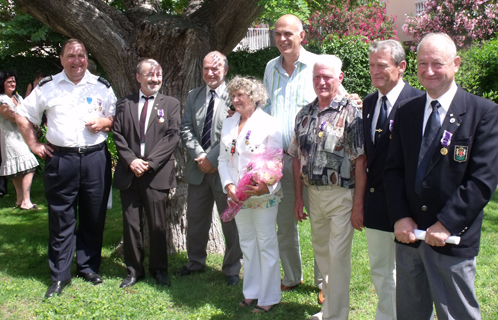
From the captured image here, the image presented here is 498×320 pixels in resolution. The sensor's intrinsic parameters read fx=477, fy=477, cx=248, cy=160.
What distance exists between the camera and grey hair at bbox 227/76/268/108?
13.7 ft

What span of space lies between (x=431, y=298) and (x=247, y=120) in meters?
2.07

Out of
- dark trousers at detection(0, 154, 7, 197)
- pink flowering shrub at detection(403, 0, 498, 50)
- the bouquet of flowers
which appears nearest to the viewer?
the bouquet of flowers

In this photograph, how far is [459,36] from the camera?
18.2 metres

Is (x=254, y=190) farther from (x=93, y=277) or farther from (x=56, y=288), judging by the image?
(x=56, y=288)

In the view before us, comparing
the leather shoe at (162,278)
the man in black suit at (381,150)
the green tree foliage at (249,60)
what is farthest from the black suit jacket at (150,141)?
the green tree foliage at (249,60)

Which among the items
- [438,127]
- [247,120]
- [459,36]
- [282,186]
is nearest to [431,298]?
[438,127]

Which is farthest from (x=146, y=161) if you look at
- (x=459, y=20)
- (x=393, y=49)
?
Result: (x=459, y=20)

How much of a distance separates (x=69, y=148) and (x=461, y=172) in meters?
3.67

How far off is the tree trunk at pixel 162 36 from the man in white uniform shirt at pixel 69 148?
59 cm

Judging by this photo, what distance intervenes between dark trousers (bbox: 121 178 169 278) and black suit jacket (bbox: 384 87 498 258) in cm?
274

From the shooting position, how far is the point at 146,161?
478cm

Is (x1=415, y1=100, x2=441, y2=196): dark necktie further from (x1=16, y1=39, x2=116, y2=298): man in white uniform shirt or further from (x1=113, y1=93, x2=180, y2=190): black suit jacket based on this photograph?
(x1=16, y1=39, x2=116, y2=298): man in white uniform shirt

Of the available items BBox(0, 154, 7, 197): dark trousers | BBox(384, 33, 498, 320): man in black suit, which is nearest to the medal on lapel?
BBox(384, 33, 498, 320): man in black suit

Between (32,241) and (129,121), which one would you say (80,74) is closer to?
(129,121)
